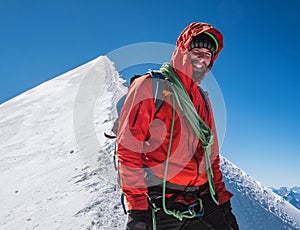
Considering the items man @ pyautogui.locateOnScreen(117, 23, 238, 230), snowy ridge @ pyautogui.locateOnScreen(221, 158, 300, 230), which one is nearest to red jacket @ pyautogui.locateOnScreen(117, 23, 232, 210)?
man @ pyautogui.locateOnScreen(117, 23, 238, 230)

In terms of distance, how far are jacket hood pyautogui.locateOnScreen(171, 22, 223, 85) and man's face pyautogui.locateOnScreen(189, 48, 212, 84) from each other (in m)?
0.09

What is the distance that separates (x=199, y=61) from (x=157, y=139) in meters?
0.90

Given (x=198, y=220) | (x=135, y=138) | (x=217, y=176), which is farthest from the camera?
(x=217, y=176)

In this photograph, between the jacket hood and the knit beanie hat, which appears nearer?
the jacket hood

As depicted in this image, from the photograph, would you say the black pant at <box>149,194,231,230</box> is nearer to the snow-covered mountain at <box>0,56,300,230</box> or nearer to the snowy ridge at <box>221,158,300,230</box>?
the snow-covered mountain at <box>0,56,300,230</box>

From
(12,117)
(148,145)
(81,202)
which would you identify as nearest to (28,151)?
(81,202)

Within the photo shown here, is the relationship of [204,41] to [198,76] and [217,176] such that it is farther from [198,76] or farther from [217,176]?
[217,176]

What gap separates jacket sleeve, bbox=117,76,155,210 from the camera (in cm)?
210

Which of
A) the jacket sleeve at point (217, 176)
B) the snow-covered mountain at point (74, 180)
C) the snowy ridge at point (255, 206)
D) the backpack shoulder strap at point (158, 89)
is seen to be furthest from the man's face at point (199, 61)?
the snowy ridge at point (255, 206)

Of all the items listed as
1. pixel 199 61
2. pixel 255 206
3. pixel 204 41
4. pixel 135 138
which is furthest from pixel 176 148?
pixel 255 206

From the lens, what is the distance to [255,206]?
25.7 feet

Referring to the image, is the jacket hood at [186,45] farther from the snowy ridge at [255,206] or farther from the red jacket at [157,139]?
the snowy ridge at [255,206]

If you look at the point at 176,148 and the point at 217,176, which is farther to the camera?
the point at 217,176

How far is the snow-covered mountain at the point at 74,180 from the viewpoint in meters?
4.56
